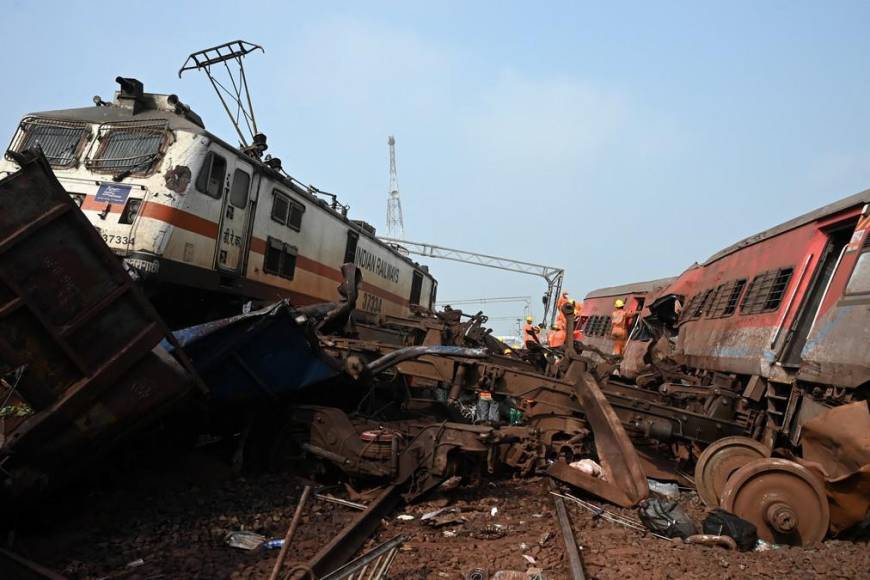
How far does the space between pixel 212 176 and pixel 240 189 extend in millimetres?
650

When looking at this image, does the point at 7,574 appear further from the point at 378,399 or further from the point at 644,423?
the point at 644,423

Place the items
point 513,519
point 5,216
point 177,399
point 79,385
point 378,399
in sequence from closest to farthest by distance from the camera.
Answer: point 5,216
point 79,385
point 177,399
point 513,519
point 378,399

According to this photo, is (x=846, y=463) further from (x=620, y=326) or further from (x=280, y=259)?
(x=620, y=326)

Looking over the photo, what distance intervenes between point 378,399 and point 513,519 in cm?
329

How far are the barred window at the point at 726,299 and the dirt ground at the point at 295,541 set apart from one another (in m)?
5.16

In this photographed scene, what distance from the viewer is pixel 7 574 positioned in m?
3.13

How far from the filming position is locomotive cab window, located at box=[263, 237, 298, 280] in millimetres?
9320

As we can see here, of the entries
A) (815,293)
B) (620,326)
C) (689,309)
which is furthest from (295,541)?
(620,326)

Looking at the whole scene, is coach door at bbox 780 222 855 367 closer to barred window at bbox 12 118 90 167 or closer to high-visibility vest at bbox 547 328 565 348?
high-visibility vest at bbox 547 328 565 348

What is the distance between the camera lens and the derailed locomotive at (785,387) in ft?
17.3

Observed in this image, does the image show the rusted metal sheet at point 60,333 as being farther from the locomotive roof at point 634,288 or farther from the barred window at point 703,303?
the locomotive roof at point 634,288

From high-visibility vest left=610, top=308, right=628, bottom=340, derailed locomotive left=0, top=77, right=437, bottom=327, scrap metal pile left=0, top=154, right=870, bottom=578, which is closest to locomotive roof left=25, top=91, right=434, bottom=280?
derailed locomotive left=0, top=77, right=437, bottom=327

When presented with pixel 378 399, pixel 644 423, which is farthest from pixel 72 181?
pixel 644 423

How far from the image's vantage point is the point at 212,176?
7.98 meters
